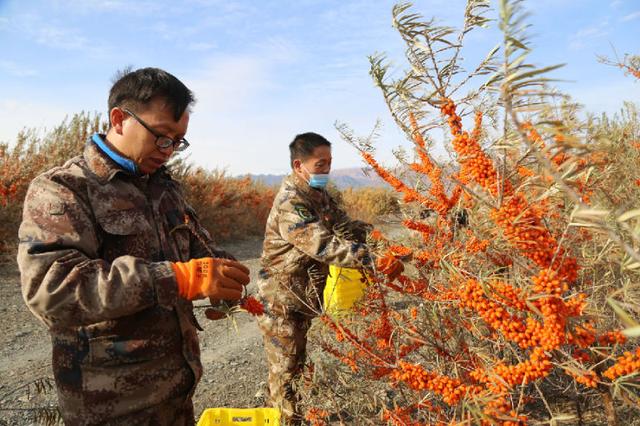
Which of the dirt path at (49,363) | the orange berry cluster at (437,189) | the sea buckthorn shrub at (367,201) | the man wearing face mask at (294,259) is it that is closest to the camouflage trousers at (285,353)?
the man wearing face mask at (294,259)

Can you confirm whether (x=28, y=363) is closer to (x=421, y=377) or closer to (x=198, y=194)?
(x=421, y=377)

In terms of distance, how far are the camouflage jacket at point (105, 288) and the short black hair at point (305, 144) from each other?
4.88ft

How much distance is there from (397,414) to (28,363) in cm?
383

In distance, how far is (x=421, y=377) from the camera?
1.40 meters

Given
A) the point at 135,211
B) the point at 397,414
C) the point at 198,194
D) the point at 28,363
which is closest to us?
the point at 135,211

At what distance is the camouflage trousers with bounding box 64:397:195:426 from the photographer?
1.46 metres

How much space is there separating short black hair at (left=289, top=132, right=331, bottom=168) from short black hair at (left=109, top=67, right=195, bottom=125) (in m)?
1.54

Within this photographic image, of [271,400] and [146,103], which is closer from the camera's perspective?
[146,103]

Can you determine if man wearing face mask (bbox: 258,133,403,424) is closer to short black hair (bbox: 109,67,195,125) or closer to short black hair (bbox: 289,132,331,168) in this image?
short black hair (bbox: 289,132,331,168)

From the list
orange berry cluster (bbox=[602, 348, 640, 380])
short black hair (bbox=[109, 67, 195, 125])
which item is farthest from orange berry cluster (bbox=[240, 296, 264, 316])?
orange berry cluster (bbox=[602, 348, 640, 380])

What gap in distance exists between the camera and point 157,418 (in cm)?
162

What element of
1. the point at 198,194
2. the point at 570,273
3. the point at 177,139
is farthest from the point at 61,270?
the point at 198,194

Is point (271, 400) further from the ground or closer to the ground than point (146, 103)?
closer to the ground

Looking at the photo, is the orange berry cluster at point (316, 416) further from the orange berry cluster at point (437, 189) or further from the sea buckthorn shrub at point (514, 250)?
the orange berry cluster at point (437, 189)
